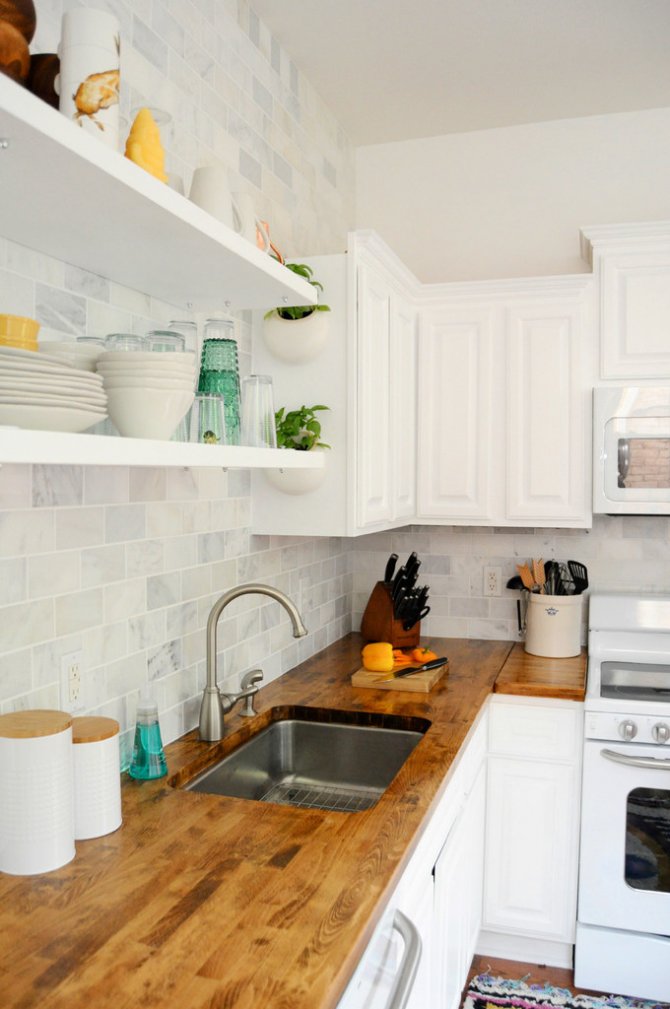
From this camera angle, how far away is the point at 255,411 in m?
1.89

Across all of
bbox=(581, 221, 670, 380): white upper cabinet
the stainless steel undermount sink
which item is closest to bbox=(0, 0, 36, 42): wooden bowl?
the stainless steel undermount sink

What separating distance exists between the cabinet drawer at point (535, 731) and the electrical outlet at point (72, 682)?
56.1 inches

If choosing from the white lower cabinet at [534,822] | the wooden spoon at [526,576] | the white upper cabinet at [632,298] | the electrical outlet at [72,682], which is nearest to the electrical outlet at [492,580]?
the wooden spoon at [526,576]

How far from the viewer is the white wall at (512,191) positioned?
3150 millimetres

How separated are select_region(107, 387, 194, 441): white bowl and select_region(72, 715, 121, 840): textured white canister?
518 millimetres

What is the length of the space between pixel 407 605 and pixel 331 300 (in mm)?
1090

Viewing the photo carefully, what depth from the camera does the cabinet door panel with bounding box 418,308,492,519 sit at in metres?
2.98

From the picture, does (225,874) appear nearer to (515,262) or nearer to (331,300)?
(331,300)

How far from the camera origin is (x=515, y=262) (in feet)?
10.9

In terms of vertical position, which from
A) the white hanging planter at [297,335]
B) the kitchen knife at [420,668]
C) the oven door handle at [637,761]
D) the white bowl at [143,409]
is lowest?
the oven door handle at [637,761]

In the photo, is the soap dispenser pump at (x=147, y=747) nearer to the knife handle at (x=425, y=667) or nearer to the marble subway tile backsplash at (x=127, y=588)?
the marble subway tile backsplash at (x=127, y=588)

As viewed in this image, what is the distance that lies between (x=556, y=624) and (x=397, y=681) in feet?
2.42

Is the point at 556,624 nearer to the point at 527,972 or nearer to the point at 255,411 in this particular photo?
the point at 527,972

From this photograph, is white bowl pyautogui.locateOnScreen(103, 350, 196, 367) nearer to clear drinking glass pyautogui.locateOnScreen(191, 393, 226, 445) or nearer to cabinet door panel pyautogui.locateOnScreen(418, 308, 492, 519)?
clear drinking glass pyautogui.locateOnScreen(191, 393, 226, 445)
